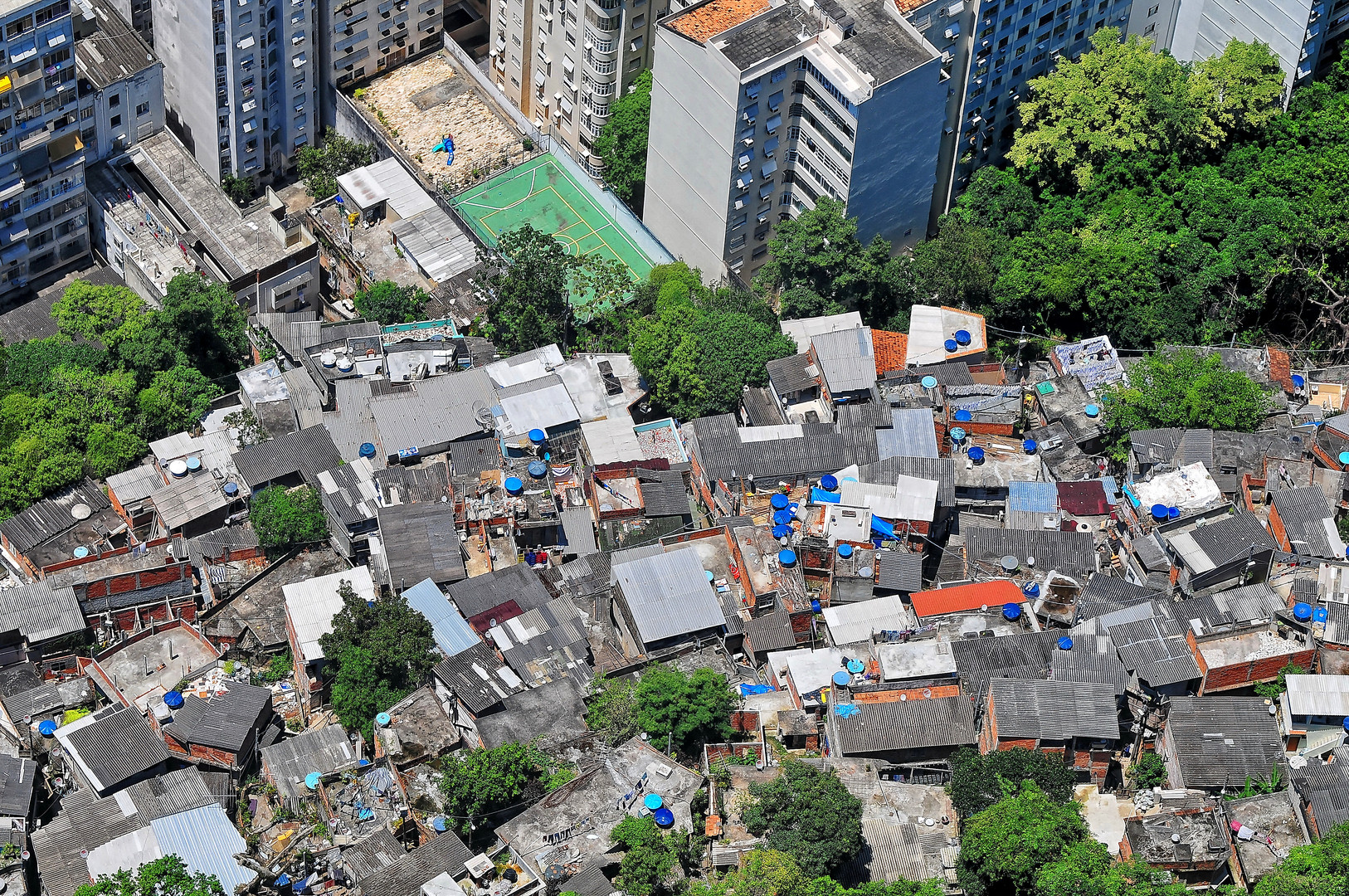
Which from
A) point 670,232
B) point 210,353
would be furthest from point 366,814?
point 670,232

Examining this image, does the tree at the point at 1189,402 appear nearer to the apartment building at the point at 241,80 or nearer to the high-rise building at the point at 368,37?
the high-rise building at the point at 368,37

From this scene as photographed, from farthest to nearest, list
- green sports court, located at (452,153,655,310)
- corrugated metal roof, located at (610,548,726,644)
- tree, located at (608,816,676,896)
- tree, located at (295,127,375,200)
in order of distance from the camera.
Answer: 1. tree, located at (295,127,375,200)
2. green sports court, located at (452,153,655,310)
3. corrugated metal roof, located at (610,548,726,644)
4. tree, located at (608,816,676,896)

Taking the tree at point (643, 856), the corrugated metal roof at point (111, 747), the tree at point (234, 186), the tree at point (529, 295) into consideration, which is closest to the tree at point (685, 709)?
the tree at point (643, 856)

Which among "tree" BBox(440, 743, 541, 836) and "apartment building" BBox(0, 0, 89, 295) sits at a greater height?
"apartment building" BBox(0, 0, 89, 295)

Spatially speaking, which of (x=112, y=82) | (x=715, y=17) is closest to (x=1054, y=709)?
(x=715, y=17)

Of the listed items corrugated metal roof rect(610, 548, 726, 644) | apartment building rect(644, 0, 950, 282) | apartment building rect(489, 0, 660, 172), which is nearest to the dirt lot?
apartment building rect(489, 0, 660, 172)

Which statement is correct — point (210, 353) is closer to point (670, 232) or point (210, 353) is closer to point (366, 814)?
point (670, 232)

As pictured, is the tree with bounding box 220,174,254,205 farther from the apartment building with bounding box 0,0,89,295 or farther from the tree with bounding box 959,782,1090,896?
the tree with bounding box 959,782,1090,896
